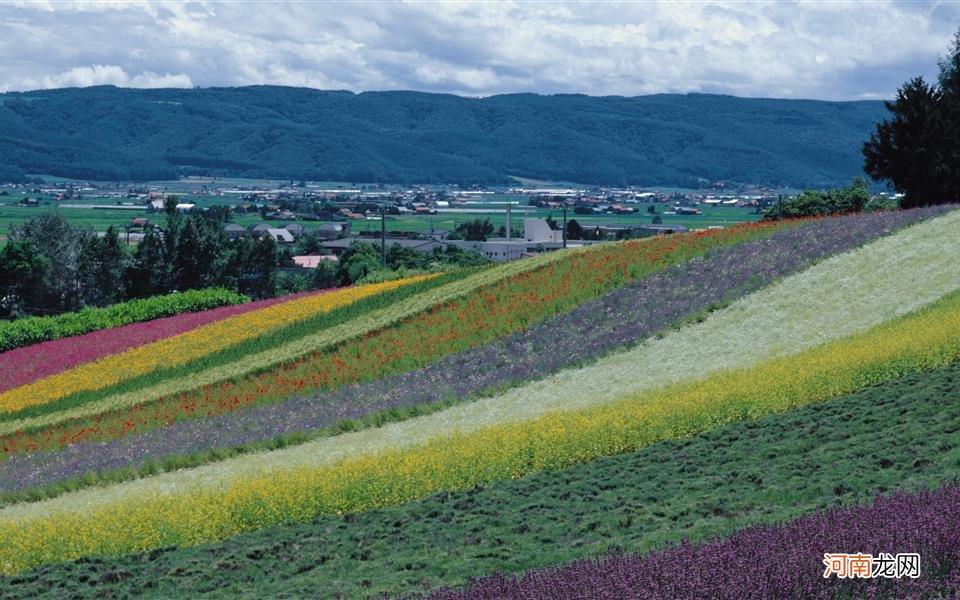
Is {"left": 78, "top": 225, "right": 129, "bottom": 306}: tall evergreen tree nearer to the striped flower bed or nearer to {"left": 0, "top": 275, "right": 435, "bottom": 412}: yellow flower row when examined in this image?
{"left": 0, "top": 275, "right": 435, "bottom": 412}: yellow flower row

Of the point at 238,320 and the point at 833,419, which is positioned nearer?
the point at 833,419

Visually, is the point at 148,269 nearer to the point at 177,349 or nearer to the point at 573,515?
the point at 177,349

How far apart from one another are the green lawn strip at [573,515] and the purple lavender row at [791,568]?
7.54 feet

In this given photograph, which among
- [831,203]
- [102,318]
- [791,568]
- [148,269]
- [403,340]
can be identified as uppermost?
[831,203]

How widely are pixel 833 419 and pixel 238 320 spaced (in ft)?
109

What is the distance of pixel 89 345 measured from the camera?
4862 centimetres

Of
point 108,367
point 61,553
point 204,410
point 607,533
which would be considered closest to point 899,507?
point 607,533

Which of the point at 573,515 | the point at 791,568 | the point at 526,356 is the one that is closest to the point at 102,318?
the point at 526,356

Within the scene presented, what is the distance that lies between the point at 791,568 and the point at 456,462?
10.9m

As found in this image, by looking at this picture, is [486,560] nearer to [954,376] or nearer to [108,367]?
[954,376]

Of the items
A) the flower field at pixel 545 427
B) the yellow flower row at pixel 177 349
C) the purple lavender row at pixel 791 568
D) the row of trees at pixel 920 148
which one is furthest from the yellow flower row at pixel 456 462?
the row of trees at pixel 920 148

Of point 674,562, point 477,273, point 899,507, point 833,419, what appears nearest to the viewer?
point 674,562

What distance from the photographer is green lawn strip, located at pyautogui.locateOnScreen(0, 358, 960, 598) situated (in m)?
13.5

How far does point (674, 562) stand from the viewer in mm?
9492
